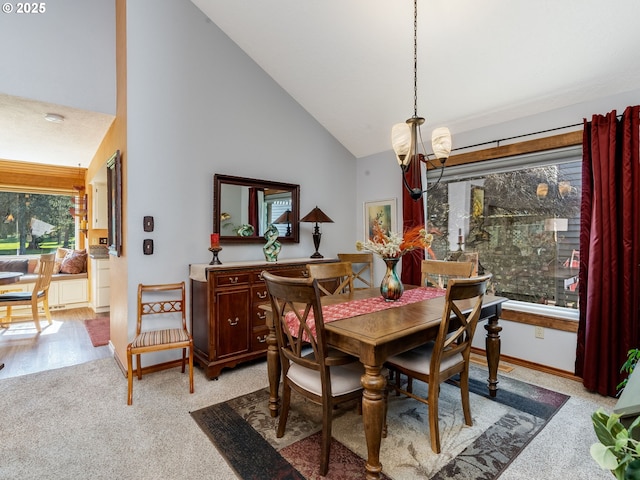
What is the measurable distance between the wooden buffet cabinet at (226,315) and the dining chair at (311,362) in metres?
1.14

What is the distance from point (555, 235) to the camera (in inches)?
125

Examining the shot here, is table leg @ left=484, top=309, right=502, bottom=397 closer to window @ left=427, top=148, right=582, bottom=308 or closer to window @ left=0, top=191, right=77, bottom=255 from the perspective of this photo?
window @ left=427, top=148, right=582, bottom=308

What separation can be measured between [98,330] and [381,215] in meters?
4.16

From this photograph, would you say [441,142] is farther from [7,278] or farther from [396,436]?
[7,278]

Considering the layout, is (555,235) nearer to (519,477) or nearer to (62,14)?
(519,477)

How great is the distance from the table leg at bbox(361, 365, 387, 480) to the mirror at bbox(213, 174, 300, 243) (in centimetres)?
241

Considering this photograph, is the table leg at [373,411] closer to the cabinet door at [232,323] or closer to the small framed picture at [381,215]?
the cabinet door at [232,323]

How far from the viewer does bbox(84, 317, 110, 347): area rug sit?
3.93 meters

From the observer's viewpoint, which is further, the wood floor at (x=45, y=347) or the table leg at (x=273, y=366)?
the wood floor at (x=45, y=347)

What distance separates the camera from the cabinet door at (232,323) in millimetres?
2977

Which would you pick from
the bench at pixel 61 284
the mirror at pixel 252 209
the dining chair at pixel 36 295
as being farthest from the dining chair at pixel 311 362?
the bench at pixel 61 284

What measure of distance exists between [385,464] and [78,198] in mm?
6714

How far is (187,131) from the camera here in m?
3.28
